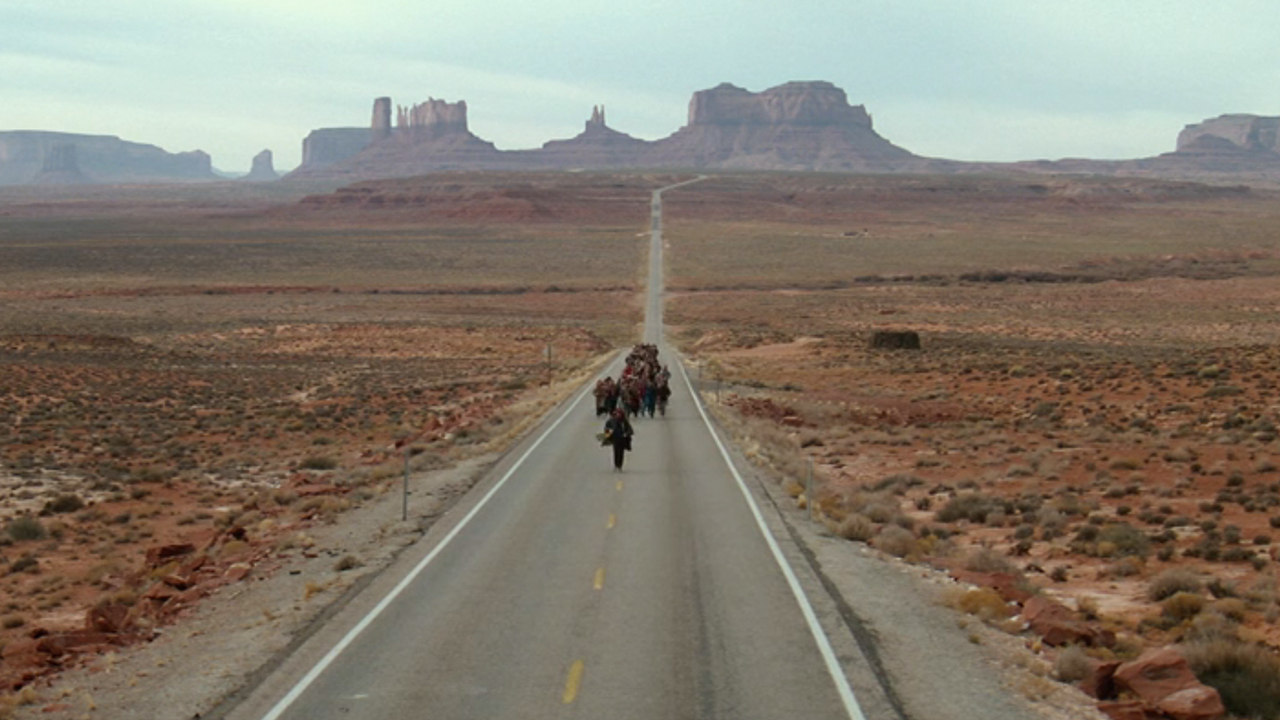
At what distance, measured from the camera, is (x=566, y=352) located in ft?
215

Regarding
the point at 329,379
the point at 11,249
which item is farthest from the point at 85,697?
the point at 11,249

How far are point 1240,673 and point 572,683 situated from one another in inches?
233

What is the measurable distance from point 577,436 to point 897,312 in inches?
2352

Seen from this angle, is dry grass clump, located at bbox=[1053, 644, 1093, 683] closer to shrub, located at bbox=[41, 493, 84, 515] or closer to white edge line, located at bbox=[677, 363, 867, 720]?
white edge line, located at bbox=[677, 363, 867, 720]

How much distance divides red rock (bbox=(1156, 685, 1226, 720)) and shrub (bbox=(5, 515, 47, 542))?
60.2 feet

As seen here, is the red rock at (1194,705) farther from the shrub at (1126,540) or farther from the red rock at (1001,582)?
the shrub at (1126,540)

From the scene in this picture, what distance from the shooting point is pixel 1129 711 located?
10961 millimetres

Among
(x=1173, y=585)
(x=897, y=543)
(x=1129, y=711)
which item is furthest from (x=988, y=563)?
(x=1129, y=711)

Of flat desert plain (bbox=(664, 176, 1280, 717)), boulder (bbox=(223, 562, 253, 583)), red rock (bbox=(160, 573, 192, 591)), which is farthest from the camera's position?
boulder (bbox=(223, 562, 253, 583))

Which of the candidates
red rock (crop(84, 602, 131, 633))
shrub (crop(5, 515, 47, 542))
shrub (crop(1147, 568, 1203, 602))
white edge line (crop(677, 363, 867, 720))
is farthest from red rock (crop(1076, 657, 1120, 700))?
shrub (crop(5, 515, 47, 542))

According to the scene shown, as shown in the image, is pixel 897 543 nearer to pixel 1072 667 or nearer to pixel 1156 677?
pixel 1072 667

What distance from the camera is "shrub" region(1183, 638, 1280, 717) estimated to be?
436 inches

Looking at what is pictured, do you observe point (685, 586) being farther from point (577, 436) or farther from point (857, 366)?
point (857, 366)

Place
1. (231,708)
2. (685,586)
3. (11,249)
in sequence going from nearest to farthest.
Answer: (231,708)
(685,586)
(11,249)
